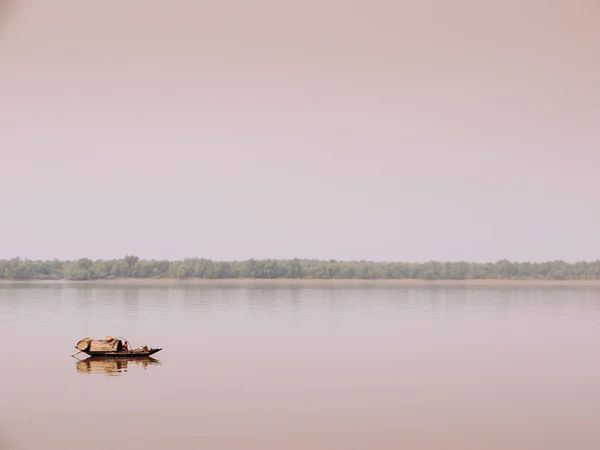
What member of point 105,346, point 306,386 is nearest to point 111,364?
point 105,346

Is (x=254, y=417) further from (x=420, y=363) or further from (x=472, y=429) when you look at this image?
(x=420, y=363)

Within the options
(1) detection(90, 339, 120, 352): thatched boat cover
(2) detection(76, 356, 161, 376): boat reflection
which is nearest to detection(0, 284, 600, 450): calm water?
(2) detection(76, 356, 161, 376): boat reflection

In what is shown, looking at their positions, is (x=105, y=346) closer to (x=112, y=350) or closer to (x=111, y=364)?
(x=112, y=350)

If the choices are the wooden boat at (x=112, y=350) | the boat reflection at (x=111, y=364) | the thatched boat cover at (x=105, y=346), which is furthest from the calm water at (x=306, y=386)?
the thatched boat cover at (x=105, y=346)

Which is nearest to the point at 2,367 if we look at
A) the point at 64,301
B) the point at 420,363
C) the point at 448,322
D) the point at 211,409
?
the point at 211,409

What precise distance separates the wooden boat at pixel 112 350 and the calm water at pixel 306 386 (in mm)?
181

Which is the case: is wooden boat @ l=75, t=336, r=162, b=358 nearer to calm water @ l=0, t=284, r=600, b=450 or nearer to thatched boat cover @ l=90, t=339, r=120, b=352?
thatched boat cover @ l=90, t=339, r=120, b=352

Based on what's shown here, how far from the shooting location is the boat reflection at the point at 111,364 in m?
11.0

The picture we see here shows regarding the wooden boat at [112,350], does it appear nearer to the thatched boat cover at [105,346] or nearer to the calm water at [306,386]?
the thatched boat cover at [105,346]

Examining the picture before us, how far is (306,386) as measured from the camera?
9602mm

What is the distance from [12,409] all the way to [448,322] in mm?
11061

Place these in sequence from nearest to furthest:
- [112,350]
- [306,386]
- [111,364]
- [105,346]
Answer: [306,386] → [111,364] → [112,350] → [105,346]

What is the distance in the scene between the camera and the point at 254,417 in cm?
801

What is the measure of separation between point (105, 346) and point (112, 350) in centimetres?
17
